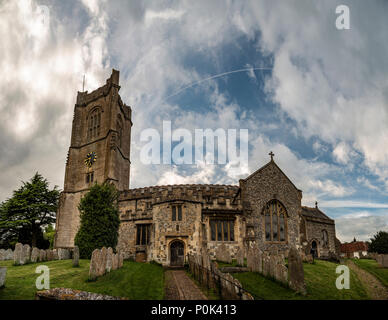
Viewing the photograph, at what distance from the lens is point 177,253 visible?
2030 centimetres

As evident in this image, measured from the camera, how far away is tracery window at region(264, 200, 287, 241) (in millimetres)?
22781

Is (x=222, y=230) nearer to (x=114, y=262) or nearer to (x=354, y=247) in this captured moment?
(x=114, y=262)

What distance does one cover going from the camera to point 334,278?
41.7ft

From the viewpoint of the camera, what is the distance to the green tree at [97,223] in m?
20.2

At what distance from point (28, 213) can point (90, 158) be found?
32.6 ft

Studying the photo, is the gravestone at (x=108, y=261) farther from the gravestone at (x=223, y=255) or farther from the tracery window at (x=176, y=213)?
the gravestone at (x=223, y=255)

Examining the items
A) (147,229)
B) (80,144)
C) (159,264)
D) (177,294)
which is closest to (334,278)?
(177,294)

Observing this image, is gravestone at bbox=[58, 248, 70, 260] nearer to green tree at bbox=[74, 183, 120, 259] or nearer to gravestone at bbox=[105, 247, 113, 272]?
green tree at bbox=[74, 183, 120, 259]

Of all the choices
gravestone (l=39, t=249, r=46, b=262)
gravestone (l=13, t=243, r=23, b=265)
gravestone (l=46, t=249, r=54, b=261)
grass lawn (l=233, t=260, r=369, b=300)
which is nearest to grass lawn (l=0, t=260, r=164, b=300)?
grass lawn (l=233, t=260, r=369, b=300)

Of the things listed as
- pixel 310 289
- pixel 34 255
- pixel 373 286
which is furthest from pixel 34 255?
pixel 373 286

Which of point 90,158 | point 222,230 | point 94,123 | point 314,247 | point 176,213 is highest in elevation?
point 94,123

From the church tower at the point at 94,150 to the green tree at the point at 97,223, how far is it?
38.0 ft

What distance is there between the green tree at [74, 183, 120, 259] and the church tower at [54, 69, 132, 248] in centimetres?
1160
